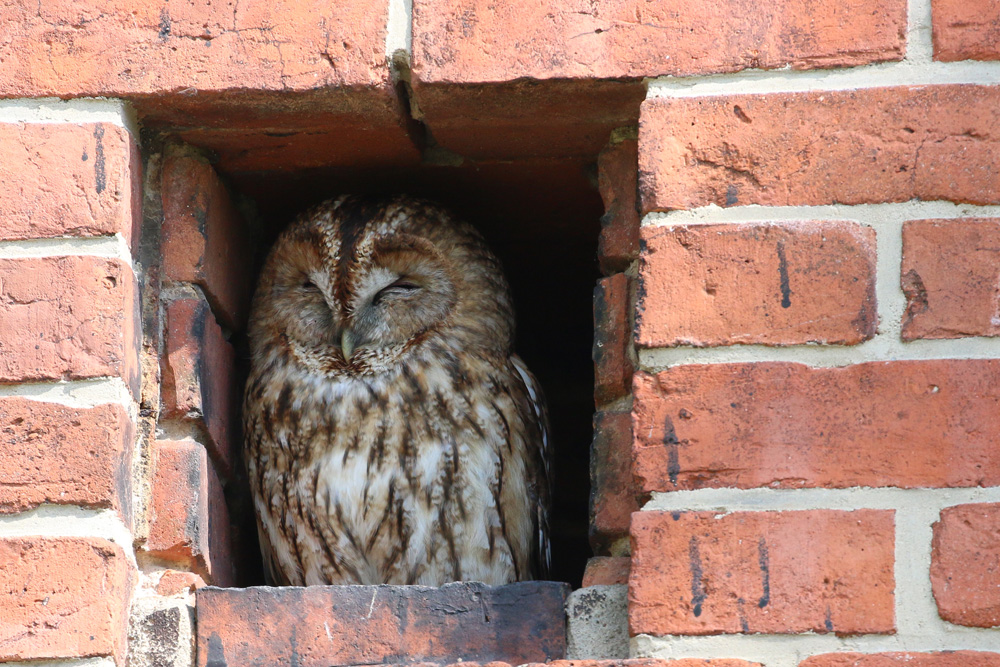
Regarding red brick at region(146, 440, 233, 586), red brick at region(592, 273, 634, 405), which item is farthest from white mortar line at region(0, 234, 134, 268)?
red brick at region(592, 273, 634, 405)

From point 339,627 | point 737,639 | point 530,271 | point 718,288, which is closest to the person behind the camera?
point 737,639

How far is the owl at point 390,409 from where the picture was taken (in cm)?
204

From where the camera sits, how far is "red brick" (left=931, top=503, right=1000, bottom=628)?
1248 millimetres

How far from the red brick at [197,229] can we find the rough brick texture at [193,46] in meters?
0.21

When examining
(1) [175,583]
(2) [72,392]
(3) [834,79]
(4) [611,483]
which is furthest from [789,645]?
(2) [72,392]

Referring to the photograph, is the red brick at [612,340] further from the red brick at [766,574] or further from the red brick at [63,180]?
the red brick at [63,180]

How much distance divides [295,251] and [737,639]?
48.8 inches

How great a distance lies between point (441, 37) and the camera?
1.50 metres

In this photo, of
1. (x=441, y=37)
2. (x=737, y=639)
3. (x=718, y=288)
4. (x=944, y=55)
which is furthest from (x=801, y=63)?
(x=737, y=639)

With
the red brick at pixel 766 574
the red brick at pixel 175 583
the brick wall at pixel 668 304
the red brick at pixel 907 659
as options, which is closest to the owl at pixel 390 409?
the brick wall at pixel 668 304

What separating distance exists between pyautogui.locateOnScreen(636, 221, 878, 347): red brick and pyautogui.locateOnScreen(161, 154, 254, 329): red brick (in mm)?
661

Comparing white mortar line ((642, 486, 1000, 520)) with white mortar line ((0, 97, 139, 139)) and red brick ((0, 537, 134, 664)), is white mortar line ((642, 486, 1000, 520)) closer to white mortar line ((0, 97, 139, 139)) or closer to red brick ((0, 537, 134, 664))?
red brick ((0, 537, 134, 664))

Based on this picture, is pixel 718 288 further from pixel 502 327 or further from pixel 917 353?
pixel 502 327

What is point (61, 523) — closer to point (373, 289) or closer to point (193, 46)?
point (193, 46)
